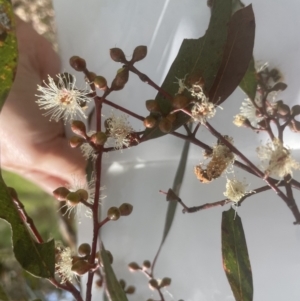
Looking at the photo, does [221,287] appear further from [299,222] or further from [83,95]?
[83,95]

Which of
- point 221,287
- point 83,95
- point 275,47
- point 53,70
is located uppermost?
point 53,70

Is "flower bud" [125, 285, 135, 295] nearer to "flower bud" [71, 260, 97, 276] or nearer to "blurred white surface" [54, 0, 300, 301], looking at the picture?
"blurred white surface" [54, 0, 300, 301]

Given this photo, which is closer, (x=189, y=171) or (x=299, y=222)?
(x=299, y=222)

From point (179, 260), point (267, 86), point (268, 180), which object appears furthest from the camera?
point (179, 260)

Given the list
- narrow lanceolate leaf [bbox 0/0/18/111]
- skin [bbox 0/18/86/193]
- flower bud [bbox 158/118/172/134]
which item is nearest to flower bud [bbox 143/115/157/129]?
flower bud [bbox 158/118/172/134]

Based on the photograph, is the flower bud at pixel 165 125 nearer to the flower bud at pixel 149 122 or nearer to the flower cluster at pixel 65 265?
the flower bud at pixel 149 122

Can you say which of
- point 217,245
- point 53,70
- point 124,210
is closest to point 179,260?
point 217,245

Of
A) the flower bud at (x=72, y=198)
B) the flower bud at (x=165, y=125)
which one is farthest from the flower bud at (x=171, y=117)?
the flower bud at (x=72, y=198)
